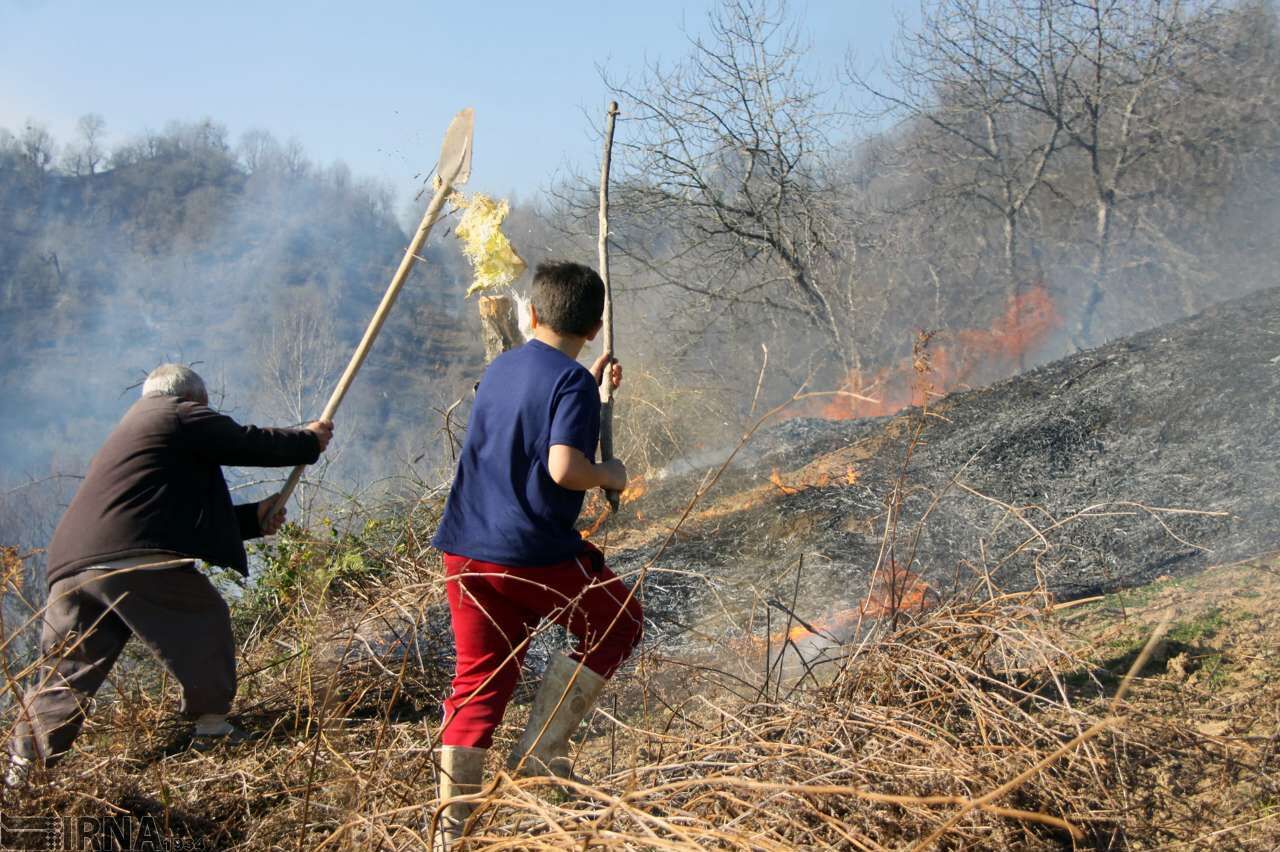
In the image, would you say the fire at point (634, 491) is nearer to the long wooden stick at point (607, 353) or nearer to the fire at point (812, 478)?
the fire at point (812, 478)

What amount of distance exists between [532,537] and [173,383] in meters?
1.84

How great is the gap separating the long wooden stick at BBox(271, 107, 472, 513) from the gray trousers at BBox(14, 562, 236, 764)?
51 centimetres

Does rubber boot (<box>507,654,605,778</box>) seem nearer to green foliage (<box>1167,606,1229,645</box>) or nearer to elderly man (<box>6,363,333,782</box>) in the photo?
elderly man (<box>6,363,333,782</box>)

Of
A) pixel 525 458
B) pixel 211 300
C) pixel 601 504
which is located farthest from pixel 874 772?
pixel 211 300

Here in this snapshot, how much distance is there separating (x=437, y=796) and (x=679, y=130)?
33.1 ft

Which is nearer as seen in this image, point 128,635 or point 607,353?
point 607,353

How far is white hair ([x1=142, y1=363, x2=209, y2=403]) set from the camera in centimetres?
350

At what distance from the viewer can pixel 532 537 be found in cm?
257

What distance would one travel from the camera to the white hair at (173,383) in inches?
138

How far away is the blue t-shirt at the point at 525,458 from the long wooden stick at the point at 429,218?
1157 millimetres

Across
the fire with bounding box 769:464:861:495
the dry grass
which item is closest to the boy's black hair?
the dry grass

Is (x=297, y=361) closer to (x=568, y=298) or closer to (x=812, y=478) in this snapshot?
(x=812, y=478)

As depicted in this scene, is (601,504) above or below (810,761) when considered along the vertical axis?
below

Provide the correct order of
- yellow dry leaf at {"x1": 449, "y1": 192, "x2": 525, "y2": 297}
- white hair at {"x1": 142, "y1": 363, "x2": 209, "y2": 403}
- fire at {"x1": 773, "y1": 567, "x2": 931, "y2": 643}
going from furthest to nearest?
fire at {"x1": 773, "y1": 567, "x2": 931, "y2": 643}
yellow dry leaf at {"x1": 449, "y1": 192, "x2": 525, "y2": 297}
white hair at {"x1": 142, "y1": 363, "x2": 209, "y2": 403}
